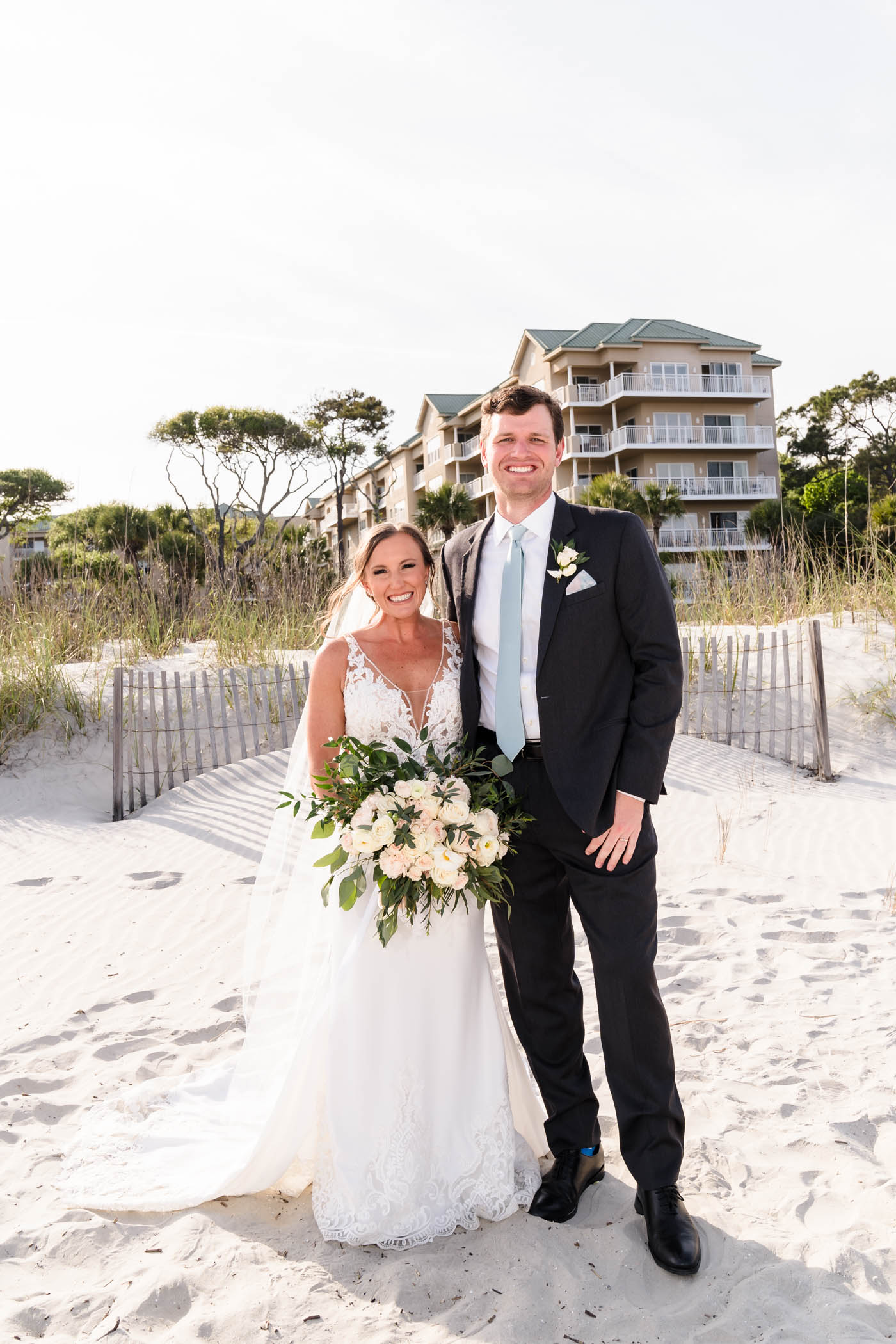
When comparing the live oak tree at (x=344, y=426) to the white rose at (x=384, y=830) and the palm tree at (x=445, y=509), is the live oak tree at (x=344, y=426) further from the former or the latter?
the white rose at (x=384, y=830)

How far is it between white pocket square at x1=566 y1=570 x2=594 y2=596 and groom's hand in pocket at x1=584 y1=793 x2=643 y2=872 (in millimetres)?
631

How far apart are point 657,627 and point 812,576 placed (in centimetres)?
1105

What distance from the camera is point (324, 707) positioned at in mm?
3211

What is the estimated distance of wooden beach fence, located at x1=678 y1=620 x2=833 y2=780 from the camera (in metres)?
9.62

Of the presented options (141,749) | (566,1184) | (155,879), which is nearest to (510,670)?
(566,1184)

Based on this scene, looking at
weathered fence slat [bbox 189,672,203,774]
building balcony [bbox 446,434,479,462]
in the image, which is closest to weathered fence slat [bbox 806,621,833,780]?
weathered fence slat [bbox 189,672,203,774]

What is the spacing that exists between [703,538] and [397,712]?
1556 inches

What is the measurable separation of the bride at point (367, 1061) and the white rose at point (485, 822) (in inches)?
14.0

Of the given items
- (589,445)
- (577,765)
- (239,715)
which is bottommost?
(239,715)

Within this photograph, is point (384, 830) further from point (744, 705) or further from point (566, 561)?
point (744, 705)

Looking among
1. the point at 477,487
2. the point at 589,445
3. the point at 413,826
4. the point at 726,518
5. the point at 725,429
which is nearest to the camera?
the point at 413,826

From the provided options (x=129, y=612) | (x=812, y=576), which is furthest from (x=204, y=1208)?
(x=812, y=576)

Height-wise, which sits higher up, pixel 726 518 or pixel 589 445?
pixel 589 445

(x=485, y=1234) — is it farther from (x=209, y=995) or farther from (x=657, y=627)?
(x=209, y=995)
